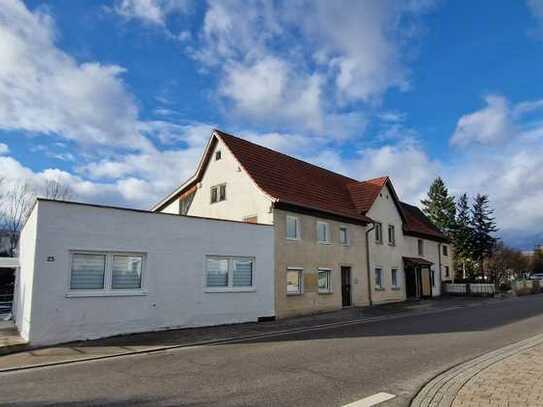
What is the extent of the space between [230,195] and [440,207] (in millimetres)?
50343

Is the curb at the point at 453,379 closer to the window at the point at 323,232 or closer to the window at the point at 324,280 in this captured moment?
the window at the point at 324,280

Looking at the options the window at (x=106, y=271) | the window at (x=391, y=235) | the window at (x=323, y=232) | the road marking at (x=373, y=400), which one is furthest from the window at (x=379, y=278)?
the road marking at (x=373, y=400)

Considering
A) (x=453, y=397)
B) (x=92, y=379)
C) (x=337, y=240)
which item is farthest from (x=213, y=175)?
(x=453, y=397)

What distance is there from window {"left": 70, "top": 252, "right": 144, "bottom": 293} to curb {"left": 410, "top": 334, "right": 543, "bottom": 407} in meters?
10.0

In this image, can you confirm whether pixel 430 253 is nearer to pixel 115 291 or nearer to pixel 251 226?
pixel 251 226

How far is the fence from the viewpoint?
34594 mm

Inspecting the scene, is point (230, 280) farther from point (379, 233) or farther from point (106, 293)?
point (379, 233)

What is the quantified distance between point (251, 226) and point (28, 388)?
11.3 m

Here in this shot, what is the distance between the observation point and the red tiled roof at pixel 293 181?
68.8 ft

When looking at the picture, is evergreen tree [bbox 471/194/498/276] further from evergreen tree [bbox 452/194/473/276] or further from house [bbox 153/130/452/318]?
house [bbox 153/130/452/318]

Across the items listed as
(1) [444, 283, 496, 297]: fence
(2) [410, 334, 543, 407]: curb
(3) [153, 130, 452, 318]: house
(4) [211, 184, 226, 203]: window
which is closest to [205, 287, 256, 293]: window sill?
(3) [153, 130, 452, 318]: house

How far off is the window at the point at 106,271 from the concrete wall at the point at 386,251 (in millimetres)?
15342

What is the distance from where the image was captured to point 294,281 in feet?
66.1

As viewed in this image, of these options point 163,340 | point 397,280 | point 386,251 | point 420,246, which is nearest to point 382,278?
point 386,251
